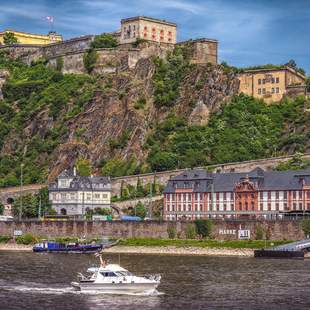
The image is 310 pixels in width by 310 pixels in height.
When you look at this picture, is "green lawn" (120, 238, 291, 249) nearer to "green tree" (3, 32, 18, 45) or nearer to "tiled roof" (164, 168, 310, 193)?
"tiled roof" (164, 168, 310, 193)

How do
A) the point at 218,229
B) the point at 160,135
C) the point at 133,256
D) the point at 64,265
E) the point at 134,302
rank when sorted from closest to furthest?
the point at 134,302
the point at 64,265
the point at 133,256
the point at 218,229
the point at 160,135

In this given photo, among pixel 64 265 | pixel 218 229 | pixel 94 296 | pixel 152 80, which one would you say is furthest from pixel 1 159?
pixel 94 296

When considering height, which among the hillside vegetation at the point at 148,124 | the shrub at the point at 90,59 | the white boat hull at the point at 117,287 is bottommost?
the white boat hull at the point at 117,287

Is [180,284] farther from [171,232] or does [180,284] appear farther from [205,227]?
[171,232]

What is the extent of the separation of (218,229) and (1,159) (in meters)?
63.5

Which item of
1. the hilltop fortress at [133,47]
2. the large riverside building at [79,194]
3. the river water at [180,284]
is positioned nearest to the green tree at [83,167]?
the large riverside building at [79,194]

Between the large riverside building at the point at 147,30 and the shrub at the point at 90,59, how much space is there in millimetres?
Answer: 5780

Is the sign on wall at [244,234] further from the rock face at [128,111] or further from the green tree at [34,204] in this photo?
the rock face at [128,111]

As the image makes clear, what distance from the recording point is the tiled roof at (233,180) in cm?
11844

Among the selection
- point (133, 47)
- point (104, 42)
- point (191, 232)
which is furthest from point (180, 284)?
point (104, 42)

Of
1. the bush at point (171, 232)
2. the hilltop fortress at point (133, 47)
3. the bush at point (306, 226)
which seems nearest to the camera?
the bush at point (306, 226)

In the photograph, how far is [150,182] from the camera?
139 metres

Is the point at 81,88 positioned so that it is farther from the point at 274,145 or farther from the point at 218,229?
the point at 218,229

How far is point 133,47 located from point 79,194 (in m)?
40.1
